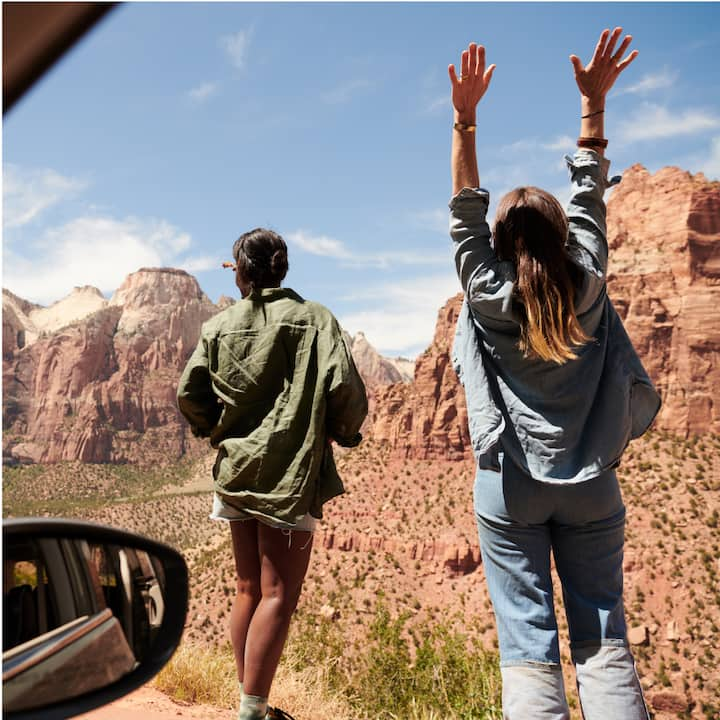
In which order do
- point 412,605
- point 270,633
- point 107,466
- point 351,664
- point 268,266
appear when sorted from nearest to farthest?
point 270,633, point 268,266, point 351,664, point 412,605, point 107,466

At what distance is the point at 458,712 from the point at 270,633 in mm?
2433

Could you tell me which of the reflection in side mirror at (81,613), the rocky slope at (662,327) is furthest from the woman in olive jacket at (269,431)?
the rocky slope at (662,327)

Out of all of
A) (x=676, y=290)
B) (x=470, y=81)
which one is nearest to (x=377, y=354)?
(x=676, y=290)

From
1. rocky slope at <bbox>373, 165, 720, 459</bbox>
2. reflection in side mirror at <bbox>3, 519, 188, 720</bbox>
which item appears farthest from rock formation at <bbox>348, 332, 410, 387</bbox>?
reflection in side mirror at <bbox>3, 519, 188, 720</bbox>

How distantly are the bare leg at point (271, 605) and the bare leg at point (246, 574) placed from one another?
0.10 meters

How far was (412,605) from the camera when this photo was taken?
125 feet

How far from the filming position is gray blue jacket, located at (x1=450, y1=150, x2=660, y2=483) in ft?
Answer: 7.07

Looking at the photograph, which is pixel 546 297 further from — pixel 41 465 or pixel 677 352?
pixel 41 465

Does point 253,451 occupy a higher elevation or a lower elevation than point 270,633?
higher

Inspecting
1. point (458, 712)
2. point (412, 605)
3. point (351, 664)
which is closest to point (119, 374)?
point (412, 605)

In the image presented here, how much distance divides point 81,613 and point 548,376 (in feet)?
5.07

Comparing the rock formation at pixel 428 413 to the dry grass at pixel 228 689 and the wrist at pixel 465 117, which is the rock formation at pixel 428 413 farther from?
the wrist at pixel 465 117

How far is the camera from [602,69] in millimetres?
2531

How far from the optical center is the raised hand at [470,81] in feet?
8.20
